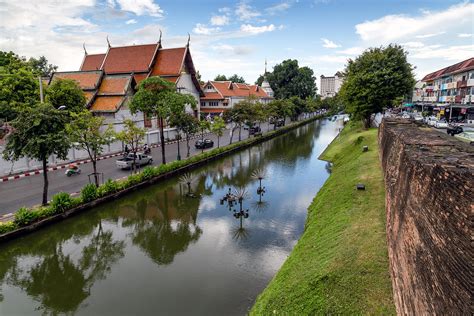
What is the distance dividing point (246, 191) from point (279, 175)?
5308mm

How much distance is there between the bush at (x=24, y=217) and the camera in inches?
540

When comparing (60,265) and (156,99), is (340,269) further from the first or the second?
(156,99)

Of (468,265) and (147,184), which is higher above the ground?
(468,265)

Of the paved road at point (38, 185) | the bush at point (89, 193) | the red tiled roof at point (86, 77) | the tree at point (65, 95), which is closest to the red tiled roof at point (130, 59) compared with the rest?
the red tiled roof at point (86, 77)

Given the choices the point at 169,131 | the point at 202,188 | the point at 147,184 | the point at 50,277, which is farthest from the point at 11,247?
the point at 169,131

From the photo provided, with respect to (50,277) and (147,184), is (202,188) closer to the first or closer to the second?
(147,184)

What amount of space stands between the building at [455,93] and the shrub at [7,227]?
4716 centimetres

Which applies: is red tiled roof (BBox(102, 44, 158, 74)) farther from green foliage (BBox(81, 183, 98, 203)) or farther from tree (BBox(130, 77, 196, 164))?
green foliage (BBox(81, 183, 98, 203))

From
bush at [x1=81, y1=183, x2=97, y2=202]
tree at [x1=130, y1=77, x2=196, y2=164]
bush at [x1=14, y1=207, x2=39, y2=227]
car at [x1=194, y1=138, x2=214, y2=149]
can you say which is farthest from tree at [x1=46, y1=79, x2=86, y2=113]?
bush at [x1=14, y1=207, x2=39, y2=227]

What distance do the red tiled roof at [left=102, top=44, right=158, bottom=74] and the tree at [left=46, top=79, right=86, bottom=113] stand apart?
13.7m

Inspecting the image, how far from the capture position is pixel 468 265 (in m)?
3.77

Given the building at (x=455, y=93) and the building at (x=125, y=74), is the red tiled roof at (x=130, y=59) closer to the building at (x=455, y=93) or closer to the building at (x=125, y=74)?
the building at (x=125, y=74)

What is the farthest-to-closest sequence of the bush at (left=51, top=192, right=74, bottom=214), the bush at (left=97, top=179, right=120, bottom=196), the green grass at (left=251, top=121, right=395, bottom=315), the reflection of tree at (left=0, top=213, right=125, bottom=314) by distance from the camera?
the bush at (left=97, top=179, right=120, bottom=196), the bush at (left=51, top=192, right=74, bottom=214), the reflection of tree at (left=0, top=213, right=125, bottom=314), the green grass at (left=251, top=121, right=395, bottom=315)

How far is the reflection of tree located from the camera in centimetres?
1046
